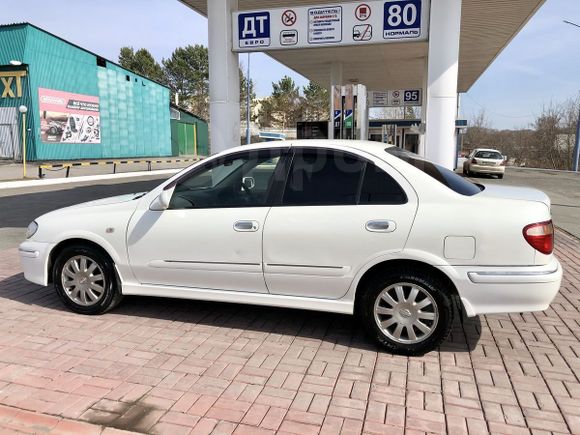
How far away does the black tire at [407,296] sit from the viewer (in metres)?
3.71

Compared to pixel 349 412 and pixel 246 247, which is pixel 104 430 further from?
pixel 246 247

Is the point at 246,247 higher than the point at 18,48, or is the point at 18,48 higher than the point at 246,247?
the point at 18,48

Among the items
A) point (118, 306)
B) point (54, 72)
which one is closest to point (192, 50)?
point (54, 72)

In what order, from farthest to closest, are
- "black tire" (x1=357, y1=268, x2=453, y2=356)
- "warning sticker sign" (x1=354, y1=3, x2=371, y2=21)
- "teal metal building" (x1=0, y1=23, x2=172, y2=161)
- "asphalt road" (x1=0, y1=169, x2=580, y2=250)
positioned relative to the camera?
"teal metal building" (x1=0, y1=23, x2=172, y2=161), "asphalt road" (x1=0, y1=169, x2=580, y2=250), "warning sticker sign" (x1=354, y1=3, x2=371, y2=21), "black tire" (x1=357, y1=268, x2=453, y2=356)

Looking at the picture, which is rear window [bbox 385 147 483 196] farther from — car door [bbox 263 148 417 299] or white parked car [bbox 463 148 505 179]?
white parked car [bbox 463 148 505 179]

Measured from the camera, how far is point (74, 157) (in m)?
28.4

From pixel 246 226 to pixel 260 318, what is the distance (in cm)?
107

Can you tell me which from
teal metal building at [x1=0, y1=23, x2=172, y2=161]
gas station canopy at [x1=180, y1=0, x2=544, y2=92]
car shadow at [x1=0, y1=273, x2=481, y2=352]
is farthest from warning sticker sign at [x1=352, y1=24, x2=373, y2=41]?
teal metal building at [x1=0, y1=23, x2=172, y2=161]

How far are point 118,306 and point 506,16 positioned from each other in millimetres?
12385

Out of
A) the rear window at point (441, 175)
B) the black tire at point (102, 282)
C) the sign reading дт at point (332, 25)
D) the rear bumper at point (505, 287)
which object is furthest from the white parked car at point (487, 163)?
the black tire at point (102, 282)

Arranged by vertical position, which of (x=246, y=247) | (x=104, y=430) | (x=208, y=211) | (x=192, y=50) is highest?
(x=192, y=50)

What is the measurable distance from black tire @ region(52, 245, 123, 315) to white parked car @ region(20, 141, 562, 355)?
0.5 inches

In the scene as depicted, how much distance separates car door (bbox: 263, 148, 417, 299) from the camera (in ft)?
12.4

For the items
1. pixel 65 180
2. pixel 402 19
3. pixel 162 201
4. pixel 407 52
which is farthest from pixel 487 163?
pixel 162 201
